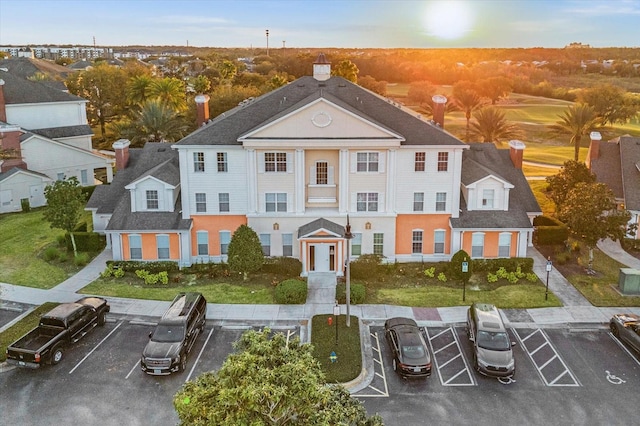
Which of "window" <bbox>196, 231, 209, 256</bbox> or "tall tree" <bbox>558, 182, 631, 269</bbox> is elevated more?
"tall tree" <bbox>558, 182, 631, 269</bbox>

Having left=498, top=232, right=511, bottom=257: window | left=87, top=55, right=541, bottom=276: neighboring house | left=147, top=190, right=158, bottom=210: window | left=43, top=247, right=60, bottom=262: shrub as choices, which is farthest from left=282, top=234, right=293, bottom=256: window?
left=43, top=247, right=60, bottom=262: shrub

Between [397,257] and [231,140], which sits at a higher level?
[231,140]

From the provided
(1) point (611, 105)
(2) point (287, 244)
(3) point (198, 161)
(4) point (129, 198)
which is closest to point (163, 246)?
(4) point (129, 198)

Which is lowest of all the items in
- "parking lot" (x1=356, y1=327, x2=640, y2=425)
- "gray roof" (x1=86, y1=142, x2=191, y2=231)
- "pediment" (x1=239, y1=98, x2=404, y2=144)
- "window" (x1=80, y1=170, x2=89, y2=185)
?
"parking lot" (x1=356, y1=327, x2=640, y2=425)

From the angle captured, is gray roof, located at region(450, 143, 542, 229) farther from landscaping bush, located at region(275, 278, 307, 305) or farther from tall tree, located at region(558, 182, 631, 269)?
landscaping bush, located at region(275, 278, 307, 305)

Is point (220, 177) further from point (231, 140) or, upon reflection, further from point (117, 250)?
point (117, 250)

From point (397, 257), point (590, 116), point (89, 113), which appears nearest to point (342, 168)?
point (397, 257)
